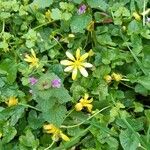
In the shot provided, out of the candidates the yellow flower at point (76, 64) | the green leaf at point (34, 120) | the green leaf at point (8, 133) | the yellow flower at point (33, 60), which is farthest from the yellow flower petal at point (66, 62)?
the green leaf at point (8, 133)

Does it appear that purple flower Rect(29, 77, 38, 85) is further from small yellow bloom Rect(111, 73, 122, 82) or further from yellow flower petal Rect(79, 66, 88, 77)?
small yellow bloom Rect(111, 73, 122, 82)

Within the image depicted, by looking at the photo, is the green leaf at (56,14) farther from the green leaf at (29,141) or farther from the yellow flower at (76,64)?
the green leaf at (29,141)

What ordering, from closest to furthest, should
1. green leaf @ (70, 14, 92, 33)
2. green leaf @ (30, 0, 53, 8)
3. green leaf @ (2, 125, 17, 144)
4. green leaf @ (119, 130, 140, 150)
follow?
green leaf @ (119, 130, 140, 150)
green leaf @ (2, 125, 17, 144)
green leaf @ (70, 14, 92, 33)
green leaf @ (30, 0, 53, 8)

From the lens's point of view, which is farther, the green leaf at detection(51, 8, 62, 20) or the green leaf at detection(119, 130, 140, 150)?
the green leaf at detection(51, 8, 62, 20)

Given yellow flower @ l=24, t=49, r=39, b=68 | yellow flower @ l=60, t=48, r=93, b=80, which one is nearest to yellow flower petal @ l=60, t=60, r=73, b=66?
yellow flower @ l=60, t=48, r=93, b=80

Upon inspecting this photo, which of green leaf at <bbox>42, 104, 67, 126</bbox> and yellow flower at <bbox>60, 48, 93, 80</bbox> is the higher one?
yellow flower at <bbox>60, 48, 93, 80</bbox>

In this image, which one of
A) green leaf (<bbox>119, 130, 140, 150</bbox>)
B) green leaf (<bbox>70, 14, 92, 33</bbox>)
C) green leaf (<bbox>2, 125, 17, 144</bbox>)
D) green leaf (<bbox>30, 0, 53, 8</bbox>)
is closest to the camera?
green leaf (<bbox>119, 130, 140, 150</bbox>)

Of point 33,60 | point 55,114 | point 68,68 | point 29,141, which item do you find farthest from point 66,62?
point 29,141

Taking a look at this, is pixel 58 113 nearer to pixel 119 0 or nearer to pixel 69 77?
pixel 69 77

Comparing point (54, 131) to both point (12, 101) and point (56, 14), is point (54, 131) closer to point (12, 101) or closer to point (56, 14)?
point (12, 101)

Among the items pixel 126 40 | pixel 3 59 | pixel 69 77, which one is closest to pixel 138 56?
pixel 126 40
